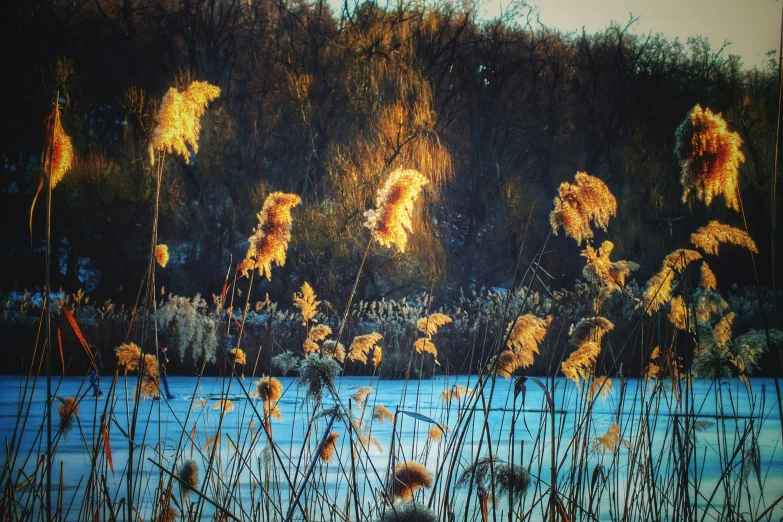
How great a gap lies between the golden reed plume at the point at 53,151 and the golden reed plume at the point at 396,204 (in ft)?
1.81

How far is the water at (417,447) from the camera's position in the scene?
1.51m

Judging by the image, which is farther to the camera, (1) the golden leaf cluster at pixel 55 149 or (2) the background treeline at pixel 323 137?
(2) the background treeline at pixel 323 137

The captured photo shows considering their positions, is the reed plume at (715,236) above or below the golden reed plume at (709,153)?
below

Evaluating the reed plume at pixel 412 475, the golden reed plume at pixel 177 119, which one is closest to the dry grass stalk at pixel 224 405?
the reed plume at pixel 412 475

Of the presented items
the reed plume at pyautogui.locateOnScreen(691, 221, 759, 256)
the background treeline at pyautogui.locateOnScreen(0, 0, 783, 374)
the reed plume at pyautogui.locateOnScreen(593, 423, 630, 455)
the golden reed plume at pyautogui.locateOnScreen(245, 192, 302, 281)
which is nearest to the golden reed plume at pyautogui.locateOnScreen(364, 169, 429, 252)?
the golden reed plume at pyautogui.locateOnScreen(245, 192, 302, 281)

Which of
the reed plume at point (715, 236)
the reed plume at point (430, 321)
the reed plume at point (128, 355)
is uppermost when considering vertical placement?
the reed plume at point (715, 236)

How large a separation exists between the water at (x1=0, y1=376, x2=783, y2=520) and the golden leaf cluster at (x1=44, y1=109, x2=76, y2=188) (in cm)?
44

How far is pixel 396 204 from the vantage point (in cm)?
139

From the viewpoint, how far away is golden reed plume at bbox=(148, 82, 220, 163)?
1204mm

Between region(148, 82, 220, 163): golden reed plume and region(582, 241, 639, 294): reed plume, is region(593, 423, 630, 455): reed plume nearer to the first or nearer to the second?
→ region(582, 241, 639, 294): reed plume

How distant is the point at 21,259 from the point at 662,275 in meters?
7.17

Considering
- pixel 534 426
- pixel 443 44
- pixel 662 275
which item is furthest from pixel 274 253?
pixel 443 44

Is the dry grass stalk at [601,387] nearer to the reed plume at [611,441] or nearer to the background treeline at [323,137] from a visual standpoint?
the reed plume at [611,441]

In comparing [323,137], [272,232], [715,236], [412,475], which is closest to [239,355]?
[272,232]
